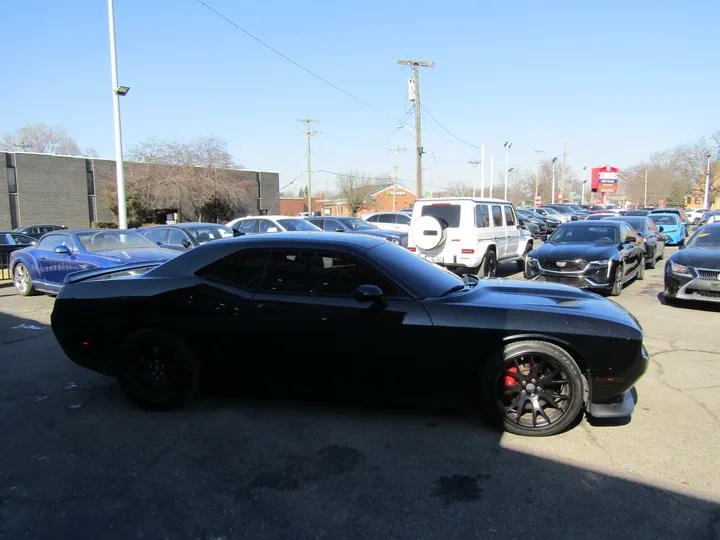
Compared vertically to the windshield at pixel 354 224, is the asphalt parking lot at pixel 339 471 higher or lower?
lower


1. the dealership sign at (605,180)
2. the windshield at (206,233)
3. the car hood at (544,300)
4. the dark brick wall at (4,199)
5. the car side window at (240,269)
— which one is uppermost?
the dealership sign at (605,180)

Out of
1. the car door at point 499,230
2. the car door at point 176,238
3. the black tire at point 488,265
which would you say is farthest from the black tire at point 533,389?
the car door at point 176,238

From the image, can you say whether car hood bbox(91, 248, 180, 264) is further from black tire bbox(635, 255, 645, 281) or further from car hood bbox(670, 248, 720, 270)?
black tire bbox(635, 255, 645, 281)

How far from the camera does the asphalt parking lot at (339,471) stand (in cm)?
271

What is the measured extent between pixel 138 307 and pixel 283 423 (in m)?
1.61

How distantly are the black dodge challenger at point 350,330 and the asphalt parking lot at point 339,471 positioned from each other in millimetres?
335

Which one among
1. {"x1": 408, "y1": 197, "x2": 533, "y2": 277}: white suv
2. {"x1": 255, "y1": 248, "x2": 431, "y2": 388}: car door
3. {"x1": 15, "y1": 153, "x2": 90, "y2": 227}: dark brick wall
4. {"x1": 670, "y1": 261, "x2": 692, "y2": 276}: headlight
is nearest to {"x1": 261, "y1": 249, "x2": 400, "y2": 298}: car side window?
{"x1": 255, "y1": 248, "x2": 431, "y2": 388}: car door

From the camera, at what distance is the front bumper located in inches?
319

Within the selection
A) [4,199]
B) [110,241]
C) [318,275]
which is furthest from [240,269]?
[4,199]

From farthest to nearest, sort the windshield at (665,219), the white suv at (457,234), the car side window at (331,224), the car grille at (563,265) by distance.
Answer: the windshield at (665,219)
the car side window at (331,224)
the white suv at (457,234)
the car grille at (563,265)

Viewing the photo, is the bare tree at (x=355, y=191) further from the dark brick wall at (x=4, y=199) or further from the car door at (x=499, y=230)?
the car door at (x=499, y=230)

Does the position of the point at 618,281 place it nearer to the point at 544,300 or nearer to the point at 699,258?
the point at 699,258

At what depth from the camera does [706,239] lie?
936 cm

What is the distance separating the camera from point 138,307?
4273mm
